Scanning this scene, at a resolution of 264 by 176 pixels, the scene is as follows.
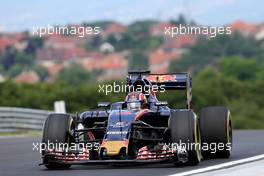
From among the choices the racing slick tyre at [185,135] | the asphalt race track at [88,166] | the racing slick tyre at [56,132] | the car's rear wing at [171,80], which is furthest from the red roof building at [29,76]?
the racing slick tyre at [185,135]

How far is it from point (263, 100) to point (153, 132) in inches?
2984

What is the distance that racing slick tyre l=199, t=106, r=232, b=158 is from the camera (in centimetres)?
1686

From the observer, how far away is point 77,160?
1517 cm

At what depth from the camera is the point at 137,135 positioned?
15.4 meters

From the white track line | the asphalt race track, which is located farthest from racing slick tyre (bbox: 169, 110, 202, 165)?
the white track line

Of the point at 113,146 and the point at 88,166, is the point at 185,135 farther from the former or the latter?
the point at 88,166

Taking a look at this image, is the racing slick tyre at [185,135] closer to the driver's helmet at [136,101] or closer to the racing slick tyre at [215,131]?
the driver's helmet at [136,101]

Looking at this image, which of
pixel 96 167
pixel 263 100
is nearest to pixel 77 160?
pixel 96 167

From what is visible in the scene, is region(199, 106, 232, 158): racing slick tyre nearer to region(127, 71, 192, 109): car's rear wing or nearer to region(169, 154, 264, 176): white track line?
region(169, 154, 264, 176): white track line

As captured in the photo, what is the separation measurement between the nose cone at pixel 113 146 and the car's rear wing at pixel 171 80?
9.70ft

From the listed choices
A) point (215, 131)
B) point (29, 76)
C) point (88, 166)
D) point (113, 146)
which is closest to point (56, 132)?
point (88, 166)

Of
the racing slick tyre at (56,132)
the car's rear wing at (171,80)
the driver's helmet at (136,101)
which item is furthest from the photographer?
the car's rear wing at (171,80)

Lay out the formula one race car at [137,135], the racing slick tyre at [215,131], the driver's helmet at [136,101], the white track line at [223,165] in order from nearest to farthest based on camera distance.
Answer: the white track line at [223,165]
the formula one race car at [137,135]
the driver's helmet at [136,101]
the racing slick tyre at [215,131]

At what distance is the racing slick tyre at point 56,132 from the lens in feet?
50.4
